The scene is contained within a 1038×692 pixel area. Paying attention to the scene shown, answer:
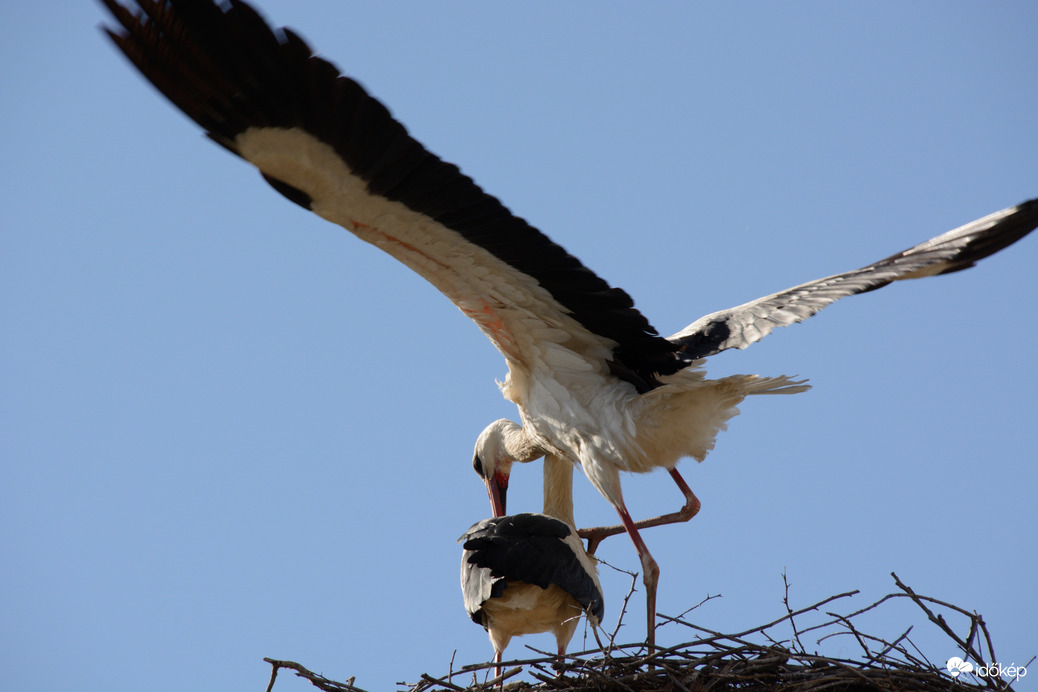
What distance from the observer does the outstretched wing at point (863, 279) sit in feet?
15.8

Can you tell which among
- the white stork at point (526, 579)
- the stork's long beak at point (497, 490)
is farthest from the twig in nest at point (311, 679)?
the stork's long beak at point (497, 490)

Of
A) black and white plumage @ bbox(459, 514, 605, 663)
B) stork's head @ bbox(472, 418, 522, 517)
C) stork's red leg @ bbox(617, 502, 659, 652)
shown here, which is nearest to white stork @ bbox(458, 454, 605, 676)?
black and white plumage @ bbox(459, 514, 605, 663)

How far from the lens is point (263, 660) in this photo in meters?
4.08

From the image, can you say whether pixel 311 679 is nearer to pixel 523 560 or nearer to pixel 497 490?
pixel 523 560

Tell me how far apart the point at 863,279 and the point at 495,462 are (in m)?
2.89

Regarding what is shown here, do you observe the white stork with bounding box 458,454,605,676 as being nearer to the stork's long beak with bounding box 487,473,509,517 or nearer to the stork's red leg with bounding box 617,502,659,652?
the stork's red leg with bounding box 617,502,659,652

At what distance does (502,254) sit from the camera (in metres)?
4.66

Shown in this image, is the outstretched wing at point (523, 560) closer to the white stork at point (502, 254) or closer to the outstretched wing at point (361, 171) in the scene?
the white stork at point (502, 254)

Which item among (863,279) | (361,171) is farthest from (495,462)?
(361,171)

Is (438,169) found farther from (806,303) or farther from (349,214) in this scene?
(806,303)

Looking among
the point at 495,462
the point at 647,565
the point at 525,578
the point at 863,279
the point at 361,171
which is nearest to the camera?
the point at 361,171

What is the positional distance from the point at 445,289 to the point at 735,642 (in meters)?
2.13

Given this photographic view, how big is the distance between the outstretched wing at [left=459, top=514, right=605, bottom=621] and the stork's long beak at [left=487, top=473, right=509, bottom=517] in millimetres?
1357

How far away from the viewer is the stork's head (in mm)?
6785
